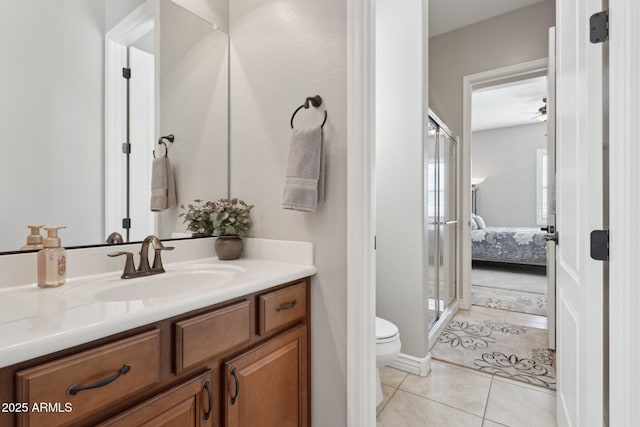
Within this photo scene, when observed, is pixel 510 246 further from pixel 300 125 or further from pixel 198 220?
pixel 198 220

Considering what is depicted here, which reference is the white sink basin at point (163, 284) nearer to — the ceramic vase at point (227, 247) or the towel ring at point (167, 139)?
the ceramic vase at point (227, 247)

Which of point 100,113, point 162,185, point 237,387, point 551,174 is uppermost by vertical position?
point 100,113

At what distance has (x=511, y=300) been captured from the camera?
377cm

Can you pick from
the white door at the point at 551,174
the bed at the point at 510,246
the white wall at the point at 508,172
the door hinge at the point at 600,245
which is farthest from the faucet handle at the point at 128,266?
the white wall at the point at 508,172

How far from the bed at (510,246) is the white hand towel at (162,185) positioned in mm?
5331

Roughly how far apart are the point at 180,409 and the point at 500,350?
243 cm

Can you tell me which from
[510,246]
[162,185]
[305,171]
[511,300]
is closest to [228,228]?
[162,185]

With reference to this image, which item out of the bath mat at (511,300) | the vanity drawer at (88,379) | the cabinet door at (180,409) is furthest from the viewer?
the bath mat at (511,300)

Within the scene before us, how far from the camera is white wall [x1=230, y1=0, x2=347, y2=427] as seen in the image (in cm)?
134

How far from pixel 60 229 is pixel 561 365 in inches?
84.5

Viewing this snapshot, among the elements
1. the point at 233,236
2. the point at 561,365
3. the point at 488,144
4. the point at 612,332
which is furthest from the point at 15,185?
the point at 488,144

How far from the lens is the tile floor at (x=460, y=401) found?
64.9 inches

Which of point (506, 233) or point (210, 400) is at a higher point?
point (506, 233)

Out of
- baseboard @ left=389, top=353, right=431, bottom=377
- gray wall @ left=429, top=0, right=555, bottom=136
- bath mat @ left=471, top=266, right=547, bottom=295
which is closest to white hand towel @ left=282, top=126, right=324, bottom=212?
baseboard @ left=389, top=353, right=431, bottom=377
